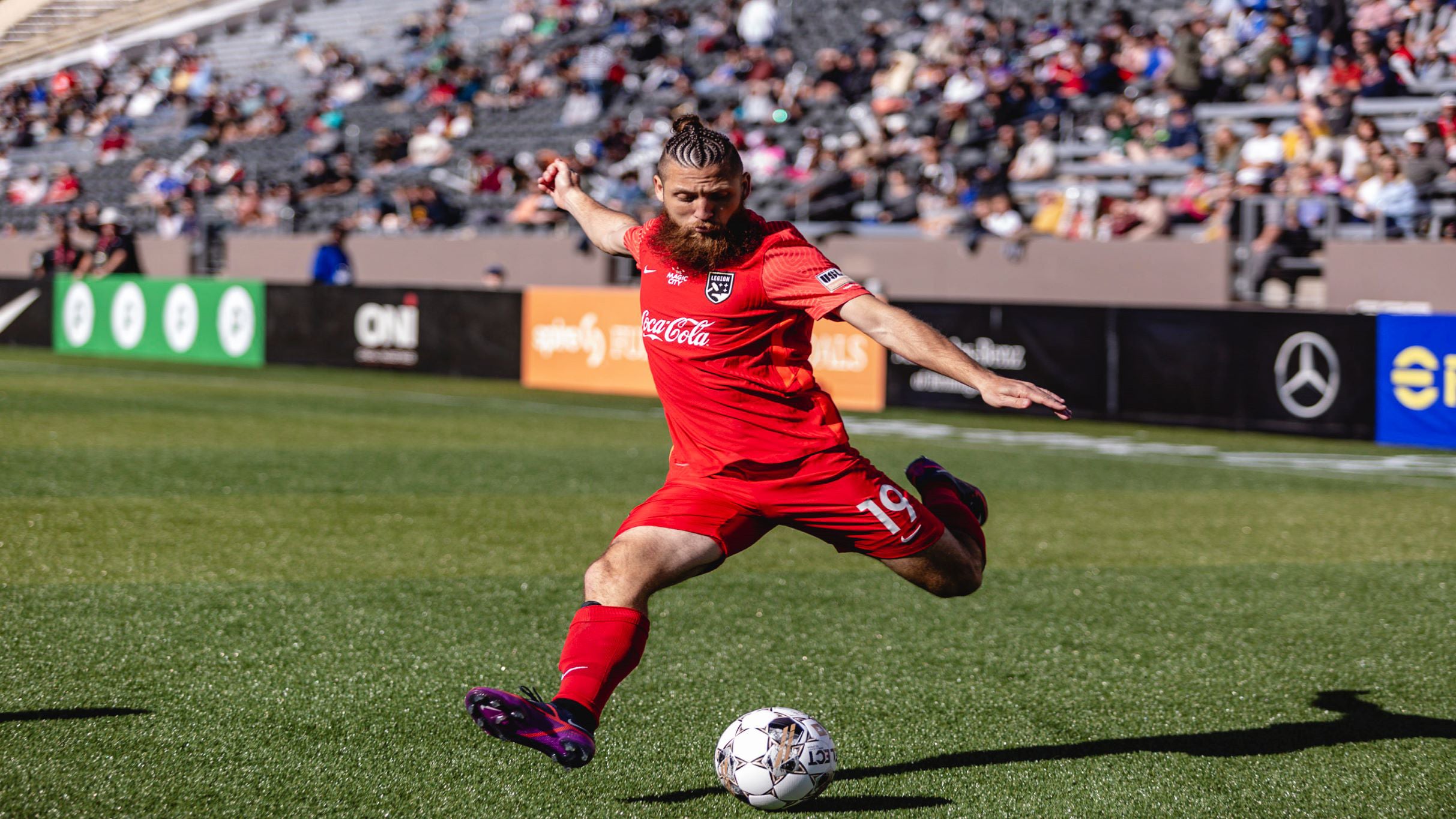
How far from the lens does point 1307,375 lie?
51.3 feet

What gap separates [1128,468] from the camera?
44.2 ft

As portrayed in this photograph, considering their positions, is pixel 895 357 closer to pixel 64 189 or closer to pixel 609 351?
pixel 609 351

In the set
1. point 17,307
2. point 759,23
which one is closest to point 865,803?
point 17,307

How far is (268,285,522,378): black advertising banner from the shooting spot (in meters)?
21.5

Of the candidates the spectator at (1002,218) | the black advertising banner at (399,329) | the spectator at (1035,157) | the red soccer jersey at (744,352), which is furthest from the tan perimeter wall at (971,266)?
the red soccer jersey at (744,352)

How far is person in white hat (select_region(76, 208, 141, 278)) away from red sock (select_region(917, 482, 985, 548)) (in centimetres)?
2212

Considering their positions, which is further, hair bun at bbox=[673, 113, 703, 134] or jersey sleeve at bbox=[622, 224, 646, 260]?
jersey sleeve at bbox=[622, 224, 646, 260]

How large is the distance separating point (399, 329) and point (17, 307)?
8.34 meters

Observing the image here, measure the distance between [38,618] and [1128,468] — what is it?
925 centimetres

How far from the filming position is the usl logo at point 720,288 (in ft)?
15.7

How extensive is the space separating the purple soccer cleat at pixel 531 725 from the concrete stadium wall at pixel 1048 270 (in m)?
15.3

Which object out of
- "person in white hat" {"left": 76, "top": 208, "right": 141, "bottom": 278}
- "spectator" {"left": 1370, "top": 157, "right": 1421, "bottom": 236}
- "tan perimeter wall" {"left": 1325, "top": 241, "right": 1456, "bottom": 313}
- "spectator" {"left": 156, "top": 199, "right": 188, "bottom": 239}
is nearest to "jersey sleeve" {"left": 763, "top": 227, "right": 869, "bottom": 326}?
"tan perimeter wall" {"left": 1325, "top": 241, "right": 1456, "bottom": 313}

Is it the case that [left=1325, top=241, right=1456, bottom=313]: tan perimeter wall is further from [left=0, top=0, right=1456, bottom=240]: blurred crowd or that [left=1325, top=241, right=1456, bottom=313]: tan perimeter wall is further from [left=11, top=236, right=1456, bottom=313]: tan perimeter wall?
[left=0, top=0, right=1456, bottom=240]: blurred crowd

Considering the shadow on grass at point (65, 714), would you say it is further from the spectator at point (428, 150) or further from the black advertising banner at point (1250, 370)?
the spectator at point (428, 150)
